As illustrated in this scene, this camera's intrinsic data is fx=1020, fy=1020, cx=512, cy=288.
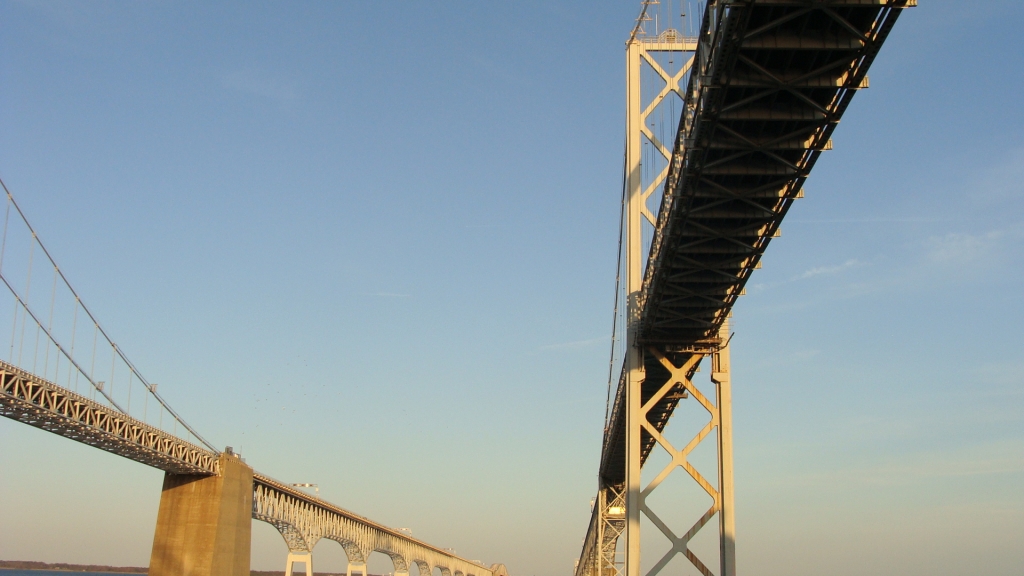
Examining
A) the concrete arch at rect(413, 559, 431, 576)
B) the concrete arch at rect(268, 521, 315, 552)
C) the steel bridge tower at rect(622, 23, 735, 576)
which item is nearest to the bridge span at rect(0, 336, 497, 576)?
the concrete arch at rect(268, 521, 315, 552)

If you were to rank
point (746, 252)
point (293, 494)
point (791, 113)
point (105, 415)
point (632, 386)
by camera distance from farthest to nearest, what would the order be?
1. point (293, 494)
2. point (105, 415)
3. point (632, 386)
4. point (746, 252)
5. point (791, 113)

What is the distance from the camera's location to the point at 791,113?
21234mm

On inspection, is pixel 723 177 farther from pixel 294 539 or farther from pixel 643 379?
pixel 294 539

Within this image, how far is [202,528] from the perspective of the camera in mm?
57781

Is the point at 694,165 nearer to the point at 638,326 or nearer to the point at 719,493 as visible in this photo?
the point at 638,326

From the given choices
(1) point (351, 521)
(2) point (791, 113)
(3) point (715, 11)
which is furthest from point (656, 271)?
(1) point (351, 521)

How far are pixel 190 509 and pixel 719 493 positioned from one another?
3568 cm

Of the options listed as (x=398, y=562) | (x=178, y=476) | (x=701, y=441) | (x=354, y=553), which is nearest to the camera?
(x=701, y=441)

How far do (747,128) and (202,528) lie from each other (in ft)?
149

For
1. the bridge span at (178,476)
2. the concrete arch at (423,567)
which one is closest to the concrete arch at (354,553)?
the bridge span at (178,476)

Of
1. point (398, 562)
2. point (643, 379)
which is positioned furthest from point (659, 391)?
point (398, 562)

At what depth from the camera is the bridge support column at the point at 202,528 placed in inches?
2244

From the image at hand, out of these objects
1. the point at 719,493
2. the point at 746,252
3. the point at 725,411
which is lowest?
the point at 719,493

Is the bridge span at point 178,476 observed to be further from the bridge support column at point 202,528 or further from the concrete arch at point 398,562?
the concrete arch at point 398,562
